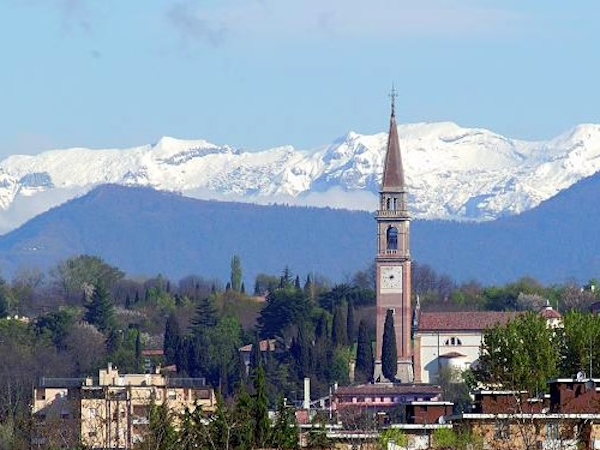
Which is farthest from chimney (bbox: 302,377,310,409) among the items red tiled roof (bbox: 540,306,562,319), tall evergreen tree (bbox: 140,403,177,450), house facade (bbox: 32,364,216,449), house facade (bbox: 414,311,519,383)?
tall evergreen tree (bbox: 140,403,177,450)

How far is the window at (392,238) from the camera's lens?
169m

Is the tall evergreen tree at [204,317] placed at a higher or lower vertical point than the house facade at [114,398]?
higher

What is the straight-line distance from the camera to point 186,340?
155 metres

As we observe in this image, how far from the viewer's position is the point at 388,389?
146625 mm

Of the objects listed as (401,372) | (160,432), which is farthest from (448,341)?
(160,432)

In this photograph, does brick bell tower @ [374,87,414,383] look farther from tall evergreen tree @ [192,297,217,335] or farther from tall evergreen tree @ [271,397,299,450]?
tall evergreen tree @ [271,397,299,450]

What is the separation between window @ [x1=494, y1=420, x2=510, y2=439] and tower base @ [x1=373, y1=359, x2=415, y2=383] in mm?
93760

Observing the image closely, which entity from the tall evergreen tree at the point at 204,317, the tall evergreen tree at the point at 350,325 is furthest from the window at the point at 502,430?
the tall evergreen tree at the point at 204,317

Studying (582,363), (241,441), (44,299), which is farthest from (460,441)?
(44,299)

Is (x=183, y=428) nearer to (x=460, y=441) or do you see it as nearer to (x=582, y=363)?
(x=460, y=441)

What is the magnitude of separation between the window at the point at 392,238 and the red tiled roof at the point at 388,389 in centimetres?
1990

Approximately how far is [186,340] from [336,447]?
9430 centimetres

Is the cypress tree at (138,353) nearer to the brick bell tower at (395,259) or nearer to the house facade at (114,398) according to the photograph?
the house facade at (114,398)

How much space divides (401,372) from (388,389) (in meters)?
10.9
